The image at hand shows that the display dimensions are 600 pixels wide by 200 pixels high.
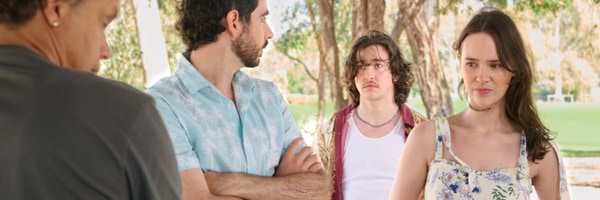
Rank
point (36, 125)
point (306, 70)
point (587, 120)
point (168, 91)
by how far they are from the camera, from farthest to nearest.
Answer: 1. point (587, 120)
2. point (306, 70)
3. point (168, 91)
4. point (36, 125)

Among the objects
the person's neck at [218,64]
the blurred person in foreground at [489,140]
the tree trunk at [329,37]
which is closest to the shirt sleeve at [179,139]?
the person's neck at [218,64]

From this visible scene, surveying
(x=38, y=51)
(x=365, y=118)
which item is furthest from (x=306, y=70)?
(x=38, y=51)

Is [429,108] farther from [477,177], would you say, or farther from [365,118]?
[477,177]

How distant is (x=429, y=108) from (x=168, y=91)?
463cm

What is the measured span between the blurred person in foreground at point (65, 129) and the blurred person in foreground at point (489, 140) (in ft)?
4.13

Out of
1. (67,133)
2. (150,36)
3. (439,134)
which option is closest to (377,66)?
(439,134)

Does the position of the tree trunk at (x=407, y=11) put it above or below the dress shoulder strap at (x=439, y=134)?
above

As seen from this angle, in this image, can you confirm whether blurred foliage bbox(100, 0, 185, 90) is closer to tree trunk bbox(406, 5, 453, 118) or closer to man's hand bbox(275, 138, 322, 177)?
tree trunk bbox(406, 5, 453, 118)

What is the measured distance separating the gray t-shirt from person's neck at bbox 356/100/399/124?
2.62 m

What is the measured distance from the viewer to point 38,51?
3.88 feet

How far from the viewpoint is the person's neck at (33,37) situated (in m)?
1.18

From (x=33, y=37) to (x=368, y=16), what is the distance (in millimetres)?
4878

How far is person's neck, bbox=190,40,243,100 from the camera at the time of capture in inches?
88.2

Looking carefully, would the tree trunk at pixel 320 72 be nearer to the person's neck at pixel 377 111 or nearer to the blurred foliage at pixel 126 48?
the blurred foliage at pixel 126 48
